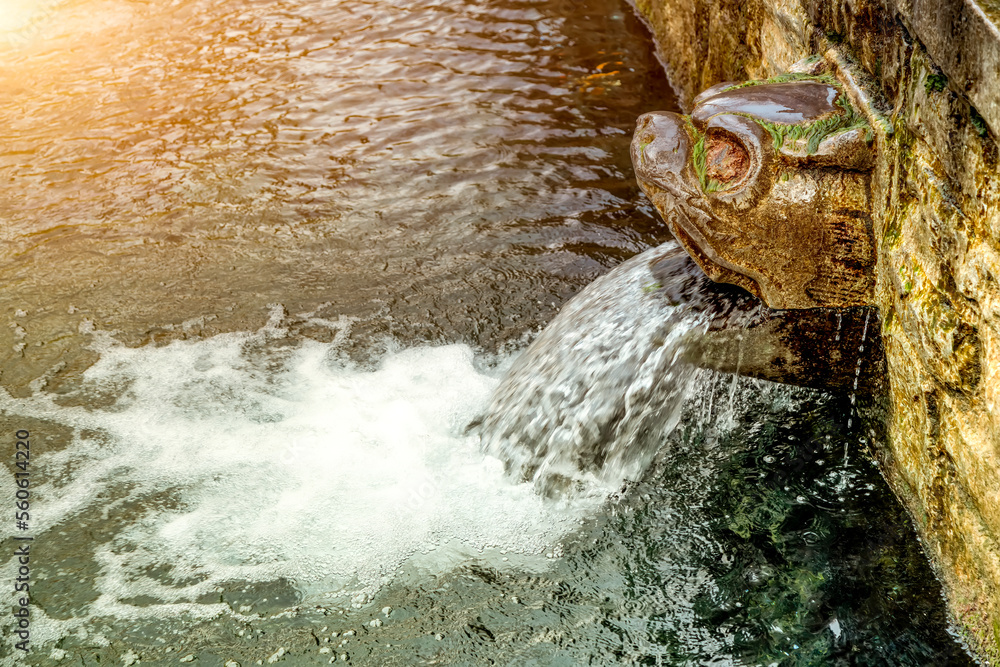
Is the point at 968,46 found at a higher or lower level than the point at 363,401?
higher

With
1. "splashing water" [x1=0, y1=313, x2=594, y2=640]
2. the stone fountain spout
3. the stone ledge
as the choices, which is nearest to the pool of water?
"splashing water" [x1=0, y1=313, x2=594, y2=640]

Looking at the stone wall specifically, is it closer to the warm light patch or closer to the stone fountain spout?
the stone fountain spout

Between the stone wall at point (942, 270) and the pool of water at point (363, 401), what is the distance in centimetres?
23

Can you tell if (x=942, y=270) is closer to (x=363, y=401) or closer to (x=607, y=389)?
(x=607, y=389)

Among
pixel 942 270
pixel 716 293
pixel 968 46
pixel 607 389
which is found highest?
pixel 968 46

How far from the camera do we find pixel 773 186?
7.82 ft

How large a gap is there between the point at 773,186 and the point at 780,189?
0.07 feet

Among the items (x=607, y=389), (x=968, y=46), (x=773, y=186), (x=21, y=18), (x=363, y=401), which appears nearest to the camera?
(x=968, y=46)

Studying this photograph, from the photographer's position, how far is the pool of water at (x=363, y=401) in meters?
2.52

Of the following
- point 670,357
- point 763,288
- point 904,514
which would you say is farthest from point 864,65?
point 904,514

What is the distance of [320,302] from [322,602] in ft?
6.13

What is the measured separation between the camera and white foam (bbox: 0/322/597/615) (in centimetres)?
283

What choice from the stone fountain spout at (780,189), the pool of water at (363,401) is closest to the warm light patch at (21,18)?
the pool of water at (363,401)

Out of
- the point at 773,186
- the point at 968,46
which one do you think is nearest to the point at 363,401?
the point at 773,186
